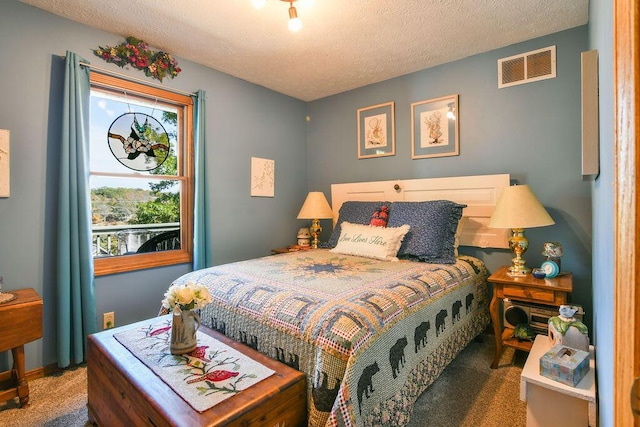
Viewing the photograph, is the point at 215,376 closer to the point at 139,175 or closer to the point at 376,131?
the point at 139,175

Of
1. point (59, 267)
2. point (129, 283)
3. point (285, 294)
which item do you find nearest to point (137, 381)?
point (285, 294)

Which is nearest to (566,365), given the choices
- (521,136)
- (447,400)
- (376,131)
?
(447,400)

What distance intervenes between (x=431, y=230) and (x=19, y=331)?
2.80m

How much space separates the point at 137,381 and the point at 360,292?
3.42 ft

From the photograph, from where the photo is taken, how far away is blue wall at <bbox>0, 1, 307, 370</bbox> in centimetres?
210

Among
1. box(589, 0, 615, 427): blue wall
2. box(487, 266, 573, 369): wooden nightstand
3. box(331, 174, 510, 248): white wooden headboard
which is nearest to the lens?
box(589, 0, 615, 427): blue wall

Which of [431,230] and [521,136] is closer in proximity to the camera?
[431,230]

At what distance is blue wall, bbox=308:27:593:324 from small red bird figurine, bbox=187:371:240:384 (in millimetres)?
2417

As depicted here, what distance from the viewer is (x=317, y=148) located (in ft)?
13.7

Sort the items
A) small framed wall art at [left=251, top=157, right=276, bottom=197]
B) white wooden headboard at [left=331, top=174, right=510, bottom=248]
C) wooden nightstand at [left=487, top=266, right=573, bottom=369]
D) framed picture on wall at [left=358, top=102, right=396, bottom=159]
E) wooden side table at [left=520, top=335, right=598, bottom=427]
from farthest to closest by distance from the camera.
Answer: small framed wall art at [left=251, top=157, right=276, bottom=197], framed picture on wall at [left=358, top=102, right=396, bottom=159], white wooden headboard at [left=331, top=174, right=510, bottom=248], wooden nightstand at [left=487, top=266, right=573, bottom=369], wooden side table at [left=520, top=335, right=598, bottom=427]

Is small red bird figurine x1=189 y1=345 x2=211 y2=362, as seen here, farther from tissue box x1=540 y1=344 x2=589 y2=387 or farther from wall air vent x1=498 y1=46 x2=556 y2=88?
wall air vent x1=498 y1=46 x2=556 y2=88

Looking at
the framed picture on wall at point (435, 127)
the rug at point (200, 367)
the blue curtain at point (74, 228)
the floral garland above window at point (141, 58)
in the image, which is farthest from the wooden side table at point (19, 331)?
the framed picture on wall at point (435, 127)

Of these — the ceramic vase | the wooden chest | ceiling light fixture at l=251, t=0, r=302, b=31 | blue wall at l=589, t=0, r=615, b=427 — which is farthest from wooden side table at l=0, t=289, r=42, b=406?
blue wall at l=589, t=0, r=615, b=427

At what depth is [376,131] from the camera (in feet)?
11.7
